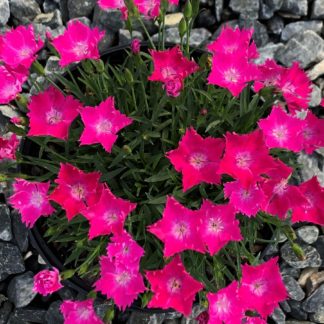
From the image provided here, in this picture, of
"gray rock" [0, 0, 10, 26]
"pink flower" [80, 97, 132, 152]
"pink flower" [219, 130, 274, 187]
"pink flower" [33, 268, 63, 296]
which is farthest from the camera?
"gray rock" [0, 0, 10, 26]

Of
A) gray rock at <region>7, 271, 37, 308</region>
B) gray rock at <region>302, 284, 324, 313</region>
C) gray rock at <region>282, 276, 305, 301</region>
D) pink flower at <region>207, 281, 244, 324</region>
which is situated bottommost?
gray rock at <region>302, 284, 324, 313</region>

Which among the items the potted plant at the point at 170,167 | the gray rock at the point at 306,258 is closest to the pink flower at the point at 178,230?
the potted plant at the point at 170,167

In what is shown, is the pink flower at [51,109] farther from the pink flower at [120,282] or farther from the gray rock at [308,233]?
the gray rock at [308,233]

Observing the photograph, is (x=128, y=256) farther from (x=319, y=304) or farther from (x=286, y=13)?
(x=286, y=13)

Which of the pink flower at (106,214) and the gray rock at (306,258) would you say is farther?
the gray rock at (306,258)

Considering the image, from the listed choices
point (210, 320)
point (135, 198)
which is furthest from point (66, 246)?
point (210, 320)

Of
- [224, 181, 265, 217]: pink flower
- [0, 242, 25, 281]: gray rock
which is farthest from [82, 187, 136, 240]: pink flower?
[0, 242, 25, 281]: gray rock

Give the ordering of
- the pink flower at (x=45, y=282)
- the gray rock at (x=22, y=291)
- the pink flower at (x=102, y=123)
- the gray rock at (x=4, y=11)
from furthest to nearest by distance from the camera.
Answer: the gray rock at (x=4, y=11) < the gray rock at (x=22, y=291) < the pink flower at (x=45, y=282) < the pink flower at (x=102, y=123)

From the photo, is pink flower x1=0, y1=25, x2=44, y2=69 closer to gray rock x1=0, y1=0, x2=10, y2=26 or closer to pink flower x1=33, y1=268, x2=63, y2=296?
pink flower x1=33, y1=268, x2=63, y2=296
